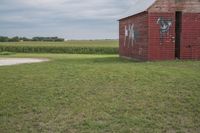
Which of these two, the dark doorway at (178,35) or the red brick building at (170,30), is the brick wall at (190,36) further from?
the dark doorway at (178,35)

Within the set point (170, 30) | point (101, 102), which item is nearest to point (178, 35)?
point (170, 30)

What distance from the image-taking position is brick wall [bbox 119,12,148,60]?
26.0 meters

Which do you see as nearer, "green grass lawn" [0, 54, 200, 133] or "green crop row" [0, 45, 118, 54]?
"green grass lawn" [0, 54, 200, 133]

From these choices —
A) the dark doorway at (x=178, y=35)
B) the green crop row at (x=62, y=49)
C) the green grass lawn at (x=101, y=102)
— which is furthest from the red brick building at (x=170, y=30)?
the green crop row at (x=62, y=49)

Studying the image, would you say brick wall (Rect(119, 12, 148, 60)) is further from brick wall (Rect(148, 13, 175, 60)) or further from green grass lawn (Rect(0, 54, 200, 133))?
green grass lawn (Rect(0, 54, 200, 133))

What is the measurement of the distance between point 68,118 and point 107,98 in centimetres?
204

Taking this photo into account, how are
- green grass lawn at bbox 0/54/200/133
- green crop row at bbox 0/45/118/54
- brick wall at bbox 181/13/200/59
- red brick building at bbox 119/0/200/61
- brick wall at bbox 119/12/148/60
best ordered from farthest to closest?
green crop row at bbox 0/45/118/54, brick wall at bbox 119/12/148/60, brick wall at bbox 181/13/200/59, red brick building at bbox 119/0/200/61, green grass lawn at bbox 0/54/200/133

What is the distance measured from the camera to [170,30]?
25562mm

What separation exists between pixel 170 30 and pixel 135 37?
11.8 ft

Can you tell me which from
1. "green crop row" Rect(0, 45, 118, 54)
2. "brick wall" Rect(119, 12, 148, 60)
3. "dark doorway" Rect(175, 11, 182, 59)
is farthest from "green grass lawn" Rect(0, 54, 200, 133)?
"green crop row" Rect(0, 45, 118, 54)

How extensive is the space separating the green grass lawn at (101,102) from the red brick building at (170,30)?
9462mm

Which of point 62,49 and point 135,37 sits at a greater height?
point 135,37

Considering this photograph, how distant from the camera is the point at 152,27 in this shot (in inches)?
999

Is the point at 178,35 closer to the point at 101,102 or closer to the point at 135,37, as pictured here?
the point at 135,37
